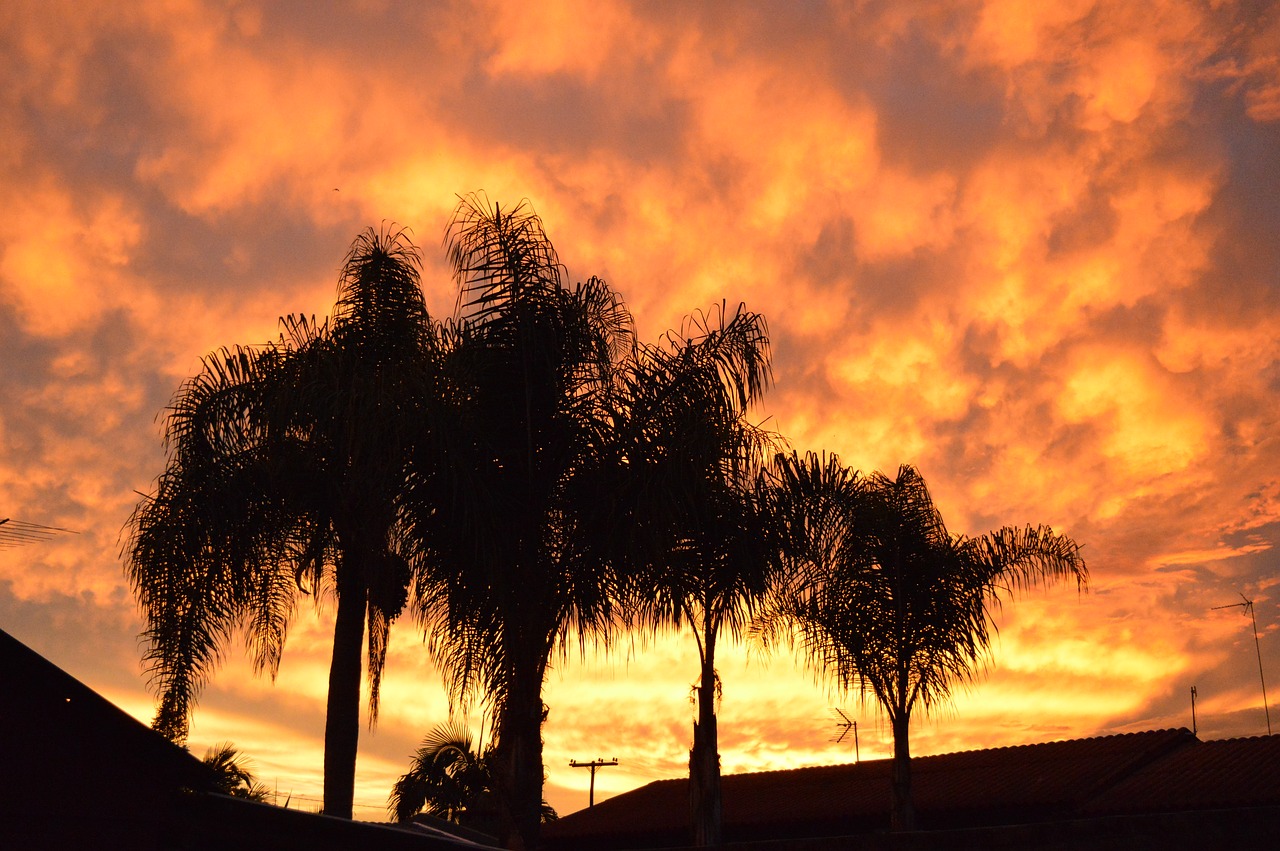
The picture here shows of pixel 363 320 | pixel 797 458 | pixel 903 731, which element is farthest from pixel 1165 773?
pixel 363 320

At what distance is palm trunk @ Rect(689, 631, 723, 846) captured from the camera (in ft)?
47.9

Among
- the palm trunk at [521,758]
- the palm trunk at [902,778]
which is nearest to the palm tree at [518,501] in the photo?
the palm trunk at [521,758]

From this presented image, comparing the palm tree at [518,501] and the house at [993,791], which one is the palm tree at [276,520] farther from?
the house at [993,791]

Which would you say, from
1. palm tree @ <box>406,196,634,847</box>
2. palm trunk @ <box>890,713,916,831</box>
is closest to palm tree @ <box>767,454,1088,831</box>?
palm trunk @ <box>890,713,916,831</box>

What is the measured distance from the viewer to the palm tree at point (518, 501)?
1122 cm

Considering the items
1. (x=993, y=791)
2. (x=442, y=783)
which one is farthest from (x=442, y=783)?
(x=993, y=791)

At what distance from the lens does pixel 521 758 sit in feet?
36.7

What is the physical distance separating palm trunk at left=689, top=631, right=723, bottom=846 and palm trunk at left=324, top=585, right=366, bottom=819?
4.38m

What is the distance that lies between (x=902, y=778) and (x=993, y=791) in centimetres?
440

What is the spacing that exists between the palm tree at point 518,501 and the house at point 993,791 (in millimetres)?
4552

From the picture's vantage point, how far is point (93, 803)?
876 centimetres

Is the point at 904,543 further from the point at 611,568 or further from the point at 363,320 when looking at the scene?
the point at 363,320

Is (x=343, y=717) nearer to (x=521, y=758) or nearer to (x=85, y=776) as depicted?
(x=521, y=758)

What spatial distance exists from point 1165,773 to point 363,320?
56.7 ft
